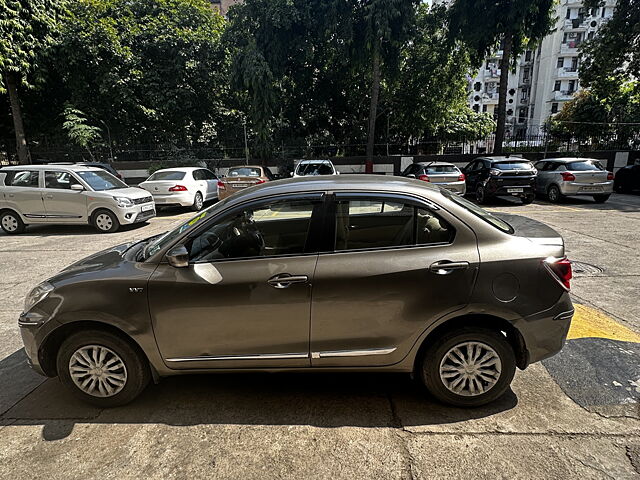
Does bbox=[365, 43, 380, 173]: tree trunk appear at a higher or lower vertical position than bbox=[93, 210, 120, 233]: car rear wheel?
higher

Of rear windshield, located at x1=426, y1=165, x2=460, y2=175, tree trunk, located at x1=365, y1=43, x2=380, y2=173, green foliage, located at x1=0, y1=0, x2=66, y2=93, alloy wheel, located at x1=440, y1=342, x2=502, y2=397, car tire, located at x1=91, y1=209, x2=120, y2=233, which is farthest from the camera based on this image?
tree trunk, located at x1=365, y1=43, x2=380, y2=173

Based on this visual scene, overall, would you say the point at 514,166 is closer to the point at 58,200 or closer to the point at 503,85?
the point at 503,85

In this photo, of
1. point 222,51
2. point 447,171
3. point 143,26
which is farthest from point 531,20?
point 143,26

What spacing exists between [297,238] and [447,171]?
37.3 feet

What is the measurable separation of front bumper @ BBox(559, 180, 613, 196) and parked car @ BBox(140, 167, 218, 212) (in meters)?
12.3

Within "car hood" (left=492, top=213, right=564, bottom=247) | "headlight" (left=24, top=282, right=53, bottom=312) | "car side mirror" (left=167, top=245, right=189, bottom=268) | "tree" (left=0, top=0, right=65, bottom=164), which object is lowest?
"headlight" (left=24, top=282, right=53, bottom=312)

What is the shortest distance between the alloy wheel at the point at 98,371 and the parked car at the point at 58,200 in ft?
24.5

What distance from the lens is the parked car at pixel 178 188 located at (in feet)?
39.7

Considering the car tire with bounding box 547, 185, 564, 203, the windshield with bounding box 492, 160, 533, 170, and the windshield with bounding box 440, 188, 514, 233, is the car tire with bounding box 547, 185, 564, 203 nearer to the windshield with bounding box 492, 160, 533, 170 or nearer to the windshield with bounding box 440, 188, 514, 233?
the windshield with bounding box 492, 160, 533, 170

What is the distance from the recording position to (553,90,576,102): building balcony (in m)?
51.9

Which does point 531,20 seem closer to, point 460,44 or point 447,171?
point 460,44

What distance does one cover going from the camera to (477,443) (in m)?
2.45

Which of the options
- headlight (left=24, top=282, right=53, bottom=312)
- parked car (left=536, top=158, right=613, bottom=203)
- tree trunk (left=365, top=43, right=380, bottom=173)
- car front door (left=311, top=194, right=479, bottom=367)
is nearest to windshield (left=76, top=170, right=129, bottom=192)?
headlight (left=24, top=282, right=53, bottom=312)

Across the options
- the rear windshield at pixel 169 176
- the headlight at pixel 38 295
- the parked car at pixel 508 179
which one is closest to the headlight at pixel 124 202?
the rear windshield at pixel 169 176
